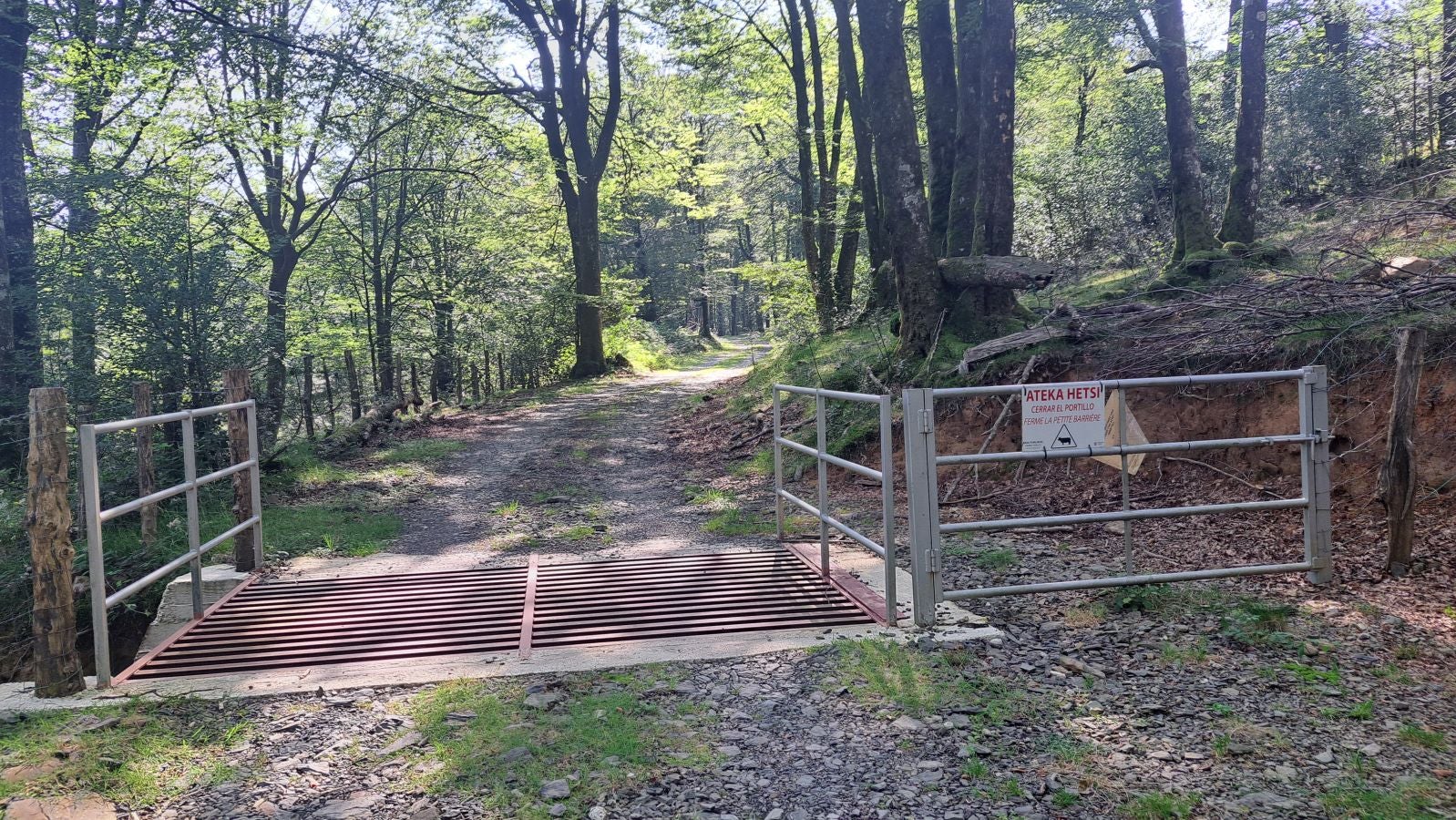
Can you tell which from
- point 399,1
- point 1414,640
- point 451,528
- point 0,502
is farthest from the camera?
point 399,1

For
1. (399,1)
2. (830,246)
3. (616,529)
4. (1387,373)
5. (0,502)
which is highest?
(399,1)

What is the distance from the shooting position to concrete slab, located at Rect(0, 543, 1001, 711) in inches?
166

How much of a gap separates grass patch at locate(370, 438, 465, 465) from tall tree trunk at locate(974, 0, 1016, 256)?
8.53m

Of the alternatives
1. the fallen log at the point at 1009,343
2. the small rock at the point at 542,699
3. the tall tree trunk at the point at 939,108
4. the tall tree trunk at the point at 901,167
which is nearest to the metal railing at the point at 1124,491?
the small rock at the point at 542,699

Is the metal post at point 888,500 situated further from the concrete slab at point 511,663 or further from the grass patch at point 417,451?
the grass patch at point 417,451

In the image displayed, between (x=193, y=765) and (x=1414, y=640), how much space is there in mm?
5498

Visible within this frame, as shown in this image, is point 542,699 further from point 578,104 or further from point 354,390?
point 578,104

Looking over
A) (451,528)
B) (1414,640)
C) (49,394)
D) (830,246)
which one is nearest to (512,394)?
(830,246)

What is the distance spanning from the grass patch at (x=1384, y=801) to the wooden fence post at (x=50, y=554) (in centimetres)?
526

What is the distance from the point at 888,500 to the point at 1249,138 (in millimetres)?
10090

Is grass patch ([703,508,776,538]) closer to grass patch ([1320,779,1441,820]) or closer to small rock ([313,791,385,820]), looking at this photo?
small rock ([313,791,385,820])

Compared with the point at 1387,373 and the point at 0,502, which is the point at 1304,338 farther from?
the point at 0,502

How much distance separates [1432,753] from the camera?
10.5ft

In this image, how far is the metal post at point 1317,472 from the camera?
513 cm
